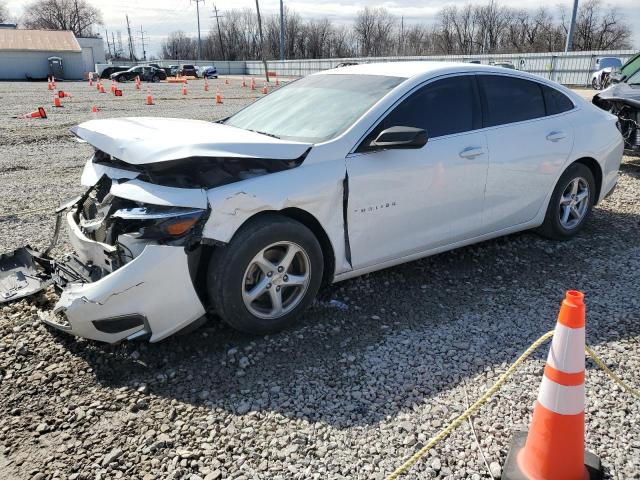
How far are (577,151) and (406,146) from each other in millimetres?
2244

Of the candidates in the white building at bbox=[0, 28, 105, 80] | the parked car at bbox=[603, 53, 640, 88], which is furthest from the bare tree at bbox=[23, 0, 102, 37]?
the parked car at bbox=[603, 53, 640, 88]

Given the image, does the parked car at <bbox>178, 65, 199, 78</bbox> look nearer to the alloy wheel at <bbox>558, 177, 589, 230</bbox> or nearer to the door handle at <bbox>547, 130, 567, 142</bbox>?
the alloy wheel at <bbox>558, 177, 589, 230</bbox>

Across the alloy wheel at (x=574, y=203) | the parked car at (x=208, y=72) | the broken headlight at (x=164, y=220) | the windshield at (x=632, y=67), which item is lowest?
the parked car at (x=208, y=72)

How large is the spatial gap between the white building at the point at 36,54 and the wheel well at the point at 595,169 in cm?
5710

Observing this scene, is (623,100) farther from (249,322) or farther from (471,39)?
(471,39)

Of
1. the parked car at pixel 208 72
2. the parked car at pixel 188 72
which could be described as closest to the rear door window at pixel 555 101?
the parked car at pixel 208 72

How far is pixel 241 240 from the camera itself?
10.5ft

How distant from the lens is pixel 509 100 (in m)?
4.61

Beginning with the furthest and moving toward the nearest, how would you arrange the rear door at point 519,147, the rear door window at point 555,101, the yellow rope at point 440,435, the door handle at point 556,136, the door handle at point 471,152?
the rear door window at point 555,101 → the door handle at point 556,136 → the rear door at point 519,147 → the door handle at point 471,152 → the yellow rope at point 440,435

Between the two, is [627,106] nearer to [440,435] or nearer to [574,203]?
[574,203]

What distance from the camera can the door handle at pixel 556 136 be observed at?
477 cm

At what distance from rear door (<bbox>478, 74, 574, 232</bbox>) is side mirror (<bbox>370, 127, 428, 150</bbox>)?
3.27ft

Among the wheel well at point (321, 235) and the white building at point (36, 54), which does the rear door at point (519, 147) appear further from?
the white building at point (36, 54)

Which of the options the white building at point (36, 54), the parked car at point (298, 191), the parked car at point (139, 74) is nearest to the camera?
the parked car at point (298, 191)
